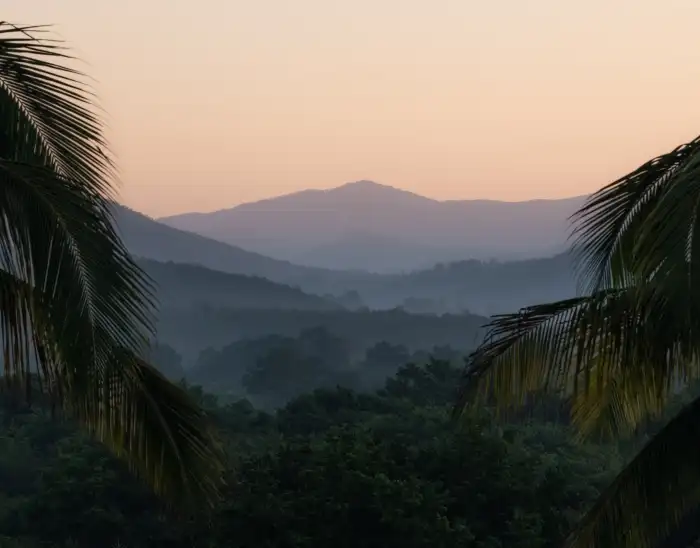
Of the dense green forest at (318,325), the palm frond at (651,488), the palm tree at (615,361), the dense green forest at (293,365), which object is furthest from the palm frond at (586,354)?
the dense green forest at (318,325)

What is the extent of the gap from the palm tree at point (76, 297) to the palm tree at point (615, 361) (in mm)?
1638

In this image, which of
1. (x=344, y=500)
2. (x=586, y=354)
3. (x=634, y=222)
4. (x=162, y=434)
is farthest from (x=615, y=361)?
(x=344, y=500)

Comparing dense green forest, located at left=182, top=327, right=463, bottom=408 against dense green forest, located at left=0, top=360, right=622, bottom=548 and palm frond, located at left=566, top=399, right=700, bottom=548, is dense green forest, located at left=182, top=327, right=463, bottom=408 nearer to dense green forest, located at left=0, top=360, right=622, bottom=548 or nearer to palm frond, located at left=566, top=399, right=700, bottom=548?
dense green forest, located at left=0, top=360, right=622, bottom=548

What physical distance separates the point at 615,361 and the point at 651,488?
2.97 ft

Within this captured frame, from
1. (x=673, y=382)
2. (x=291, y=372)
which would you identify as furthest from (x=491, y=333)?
(x=291, y=372)

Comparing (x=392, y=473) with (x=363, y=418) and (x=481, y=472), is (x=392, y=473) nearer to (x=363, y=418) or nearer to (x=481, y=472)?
(x=481, y=472)

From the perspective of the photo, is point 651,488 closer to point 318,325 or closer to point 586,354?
point 586,354

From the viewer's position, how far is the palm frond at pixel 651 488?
16.1ft

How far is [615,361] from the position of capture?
4496 mm

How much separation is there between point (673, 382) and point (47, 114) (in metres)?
3.34

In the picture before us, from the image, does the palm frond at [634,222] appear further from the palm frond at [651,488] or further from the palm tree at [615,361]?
the palm frond at [651,488]

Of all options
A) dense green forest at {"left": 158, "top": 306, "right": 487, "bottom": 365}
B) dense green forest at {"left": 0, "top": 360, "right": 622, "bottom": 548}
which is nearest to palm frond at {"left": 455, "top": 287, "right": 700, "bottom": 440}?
dense green forest at {"left": 0, "top": 360, "right": 622, "bottom": 548}

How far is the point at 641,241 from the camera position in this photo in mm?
3562

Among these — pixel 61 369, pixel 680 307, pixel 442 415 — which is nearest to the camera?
pixel 680 307
